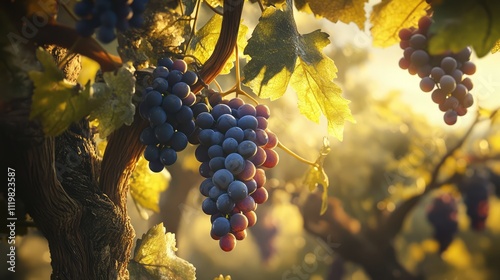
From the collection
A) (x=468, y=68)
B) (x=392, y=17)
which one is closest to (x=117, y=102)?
(x=392, y=17)

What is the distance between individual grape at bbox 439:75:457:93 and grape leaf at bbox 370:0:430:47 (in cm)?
12

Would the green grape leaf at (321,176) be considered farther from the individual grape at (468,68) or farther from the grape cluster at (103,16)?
the grape cluster at (103,16)

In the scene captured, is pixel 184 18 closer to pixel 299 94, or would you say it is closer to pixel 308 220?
pixel 299 94

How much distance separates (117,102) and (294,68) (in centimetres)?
A: 30

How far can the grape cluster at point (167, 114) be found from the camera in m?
0.70

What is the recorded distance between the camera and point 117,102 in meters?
0.66

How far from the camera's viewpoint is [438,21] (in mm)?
560

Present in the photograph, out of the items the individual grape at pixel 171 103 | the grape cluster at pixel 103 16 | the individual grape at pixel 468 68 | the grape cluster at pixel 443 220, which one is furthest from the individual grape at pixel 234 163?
the grape cluster at pixel 443 220

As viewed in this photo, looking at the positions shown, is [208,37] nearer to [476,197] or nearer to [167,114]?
[167,114]

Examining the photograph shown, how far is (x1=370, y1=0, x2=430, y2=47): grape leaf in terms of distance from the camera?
34.1 inches

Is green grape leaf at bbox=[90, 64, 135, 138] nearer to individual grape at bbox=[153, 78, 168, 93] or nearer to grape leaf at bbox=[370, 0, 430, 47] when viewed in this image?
individual grape at bbox=[153, 78, 168, 93]

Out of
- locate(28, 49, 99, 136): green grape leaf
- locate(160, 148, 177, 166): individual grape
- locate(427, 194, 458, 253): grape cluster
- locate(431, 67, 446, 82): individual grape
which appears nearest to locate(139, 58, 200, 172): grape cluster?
locate(160, 148, 177, 166): individual grape

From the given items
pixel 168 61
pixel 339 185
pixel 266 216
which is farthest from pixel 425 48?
pixel 266 216

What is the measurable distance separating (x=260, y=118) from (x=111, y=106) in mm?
241
